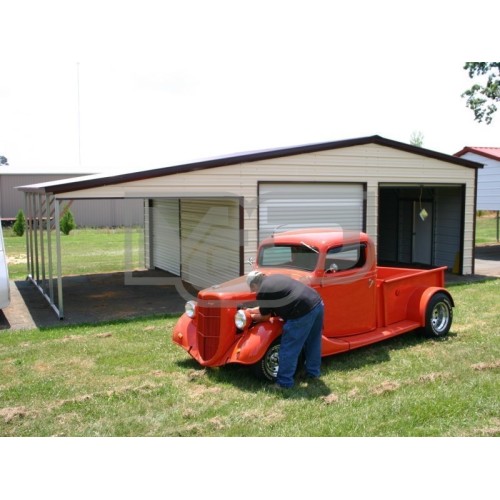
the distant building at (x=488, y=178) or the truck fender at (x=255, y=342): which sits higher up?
the distant building at (x=488, y=178)

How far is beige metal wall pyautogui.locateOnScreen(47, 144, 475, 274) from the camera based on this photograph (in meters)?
11.5

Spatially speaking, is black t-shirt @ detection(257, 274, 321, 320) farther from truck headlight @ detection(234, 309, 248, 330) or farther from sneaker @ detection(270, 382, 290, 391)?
sneaker @ detection(270, 382, 290, 391)

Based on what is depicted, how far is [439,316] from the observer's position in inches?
358

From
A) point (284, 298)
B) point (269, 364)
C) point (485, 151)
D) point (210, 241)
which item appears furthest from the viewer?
point (485, 151)

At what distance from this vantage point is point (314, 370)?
7027mm

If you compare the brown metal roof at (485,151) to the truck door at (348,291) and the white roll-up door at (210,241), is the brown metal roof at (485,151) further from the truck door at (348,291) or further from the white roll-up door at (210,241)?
the truck door at (348,291)

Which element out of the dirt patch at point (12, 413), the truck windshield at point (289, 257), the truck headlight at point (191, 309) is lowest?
the dirt patch at point (12, 413)

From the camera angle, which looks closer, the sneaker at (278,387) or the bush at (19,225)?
the sneaker at (278,387)

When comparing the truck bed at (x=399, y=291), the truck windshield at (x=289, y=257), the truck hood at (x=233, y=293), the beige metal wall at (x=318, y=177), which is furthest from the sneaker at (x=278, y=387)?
the beige metal wall at (x=318, y=177)

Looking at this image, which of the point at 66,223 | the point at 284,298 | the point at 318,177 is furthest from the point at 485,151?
the point at 66,223

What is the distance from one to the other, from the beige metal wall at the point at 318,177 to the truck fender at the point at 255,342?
16.4 feet

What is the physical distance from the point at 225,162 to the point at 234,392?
6485 millimetres

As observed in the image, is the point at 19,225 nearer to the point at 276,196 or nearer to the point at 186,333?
the point at 276,196

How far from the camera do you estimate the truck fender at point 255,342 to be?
669cm
